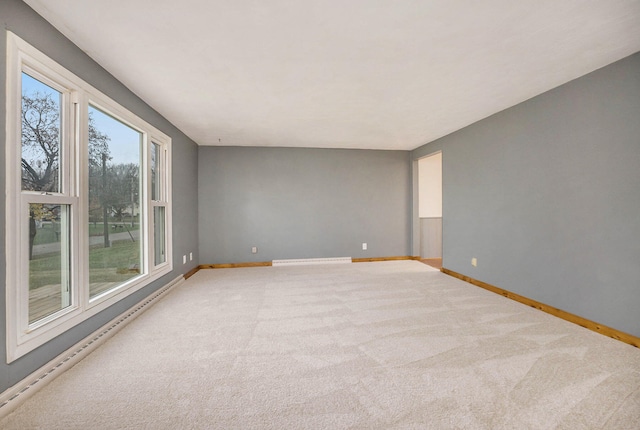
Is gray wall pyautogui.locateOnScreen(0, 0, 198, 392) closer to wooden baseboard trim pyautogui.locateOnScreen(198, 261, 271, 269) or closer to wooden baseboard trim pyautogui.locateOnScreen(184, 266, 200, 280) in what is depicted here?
wooden baseboard trim pyautogui.locateOnScreen(184, 266, 200, 280)

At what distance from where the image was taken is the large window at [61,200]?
1.58 meters

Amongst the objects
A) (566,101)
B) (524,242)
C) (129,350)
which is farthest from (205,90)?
(524,242)

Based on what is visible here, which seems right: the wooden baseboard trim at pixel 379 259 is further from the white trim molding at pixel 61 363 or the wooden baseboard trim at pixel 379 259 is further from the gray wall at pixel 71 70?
the white trim molding at pixel 61 363

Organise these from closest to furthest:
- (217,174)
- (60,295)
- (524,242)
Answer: (60,295), (524,242), (217,174)

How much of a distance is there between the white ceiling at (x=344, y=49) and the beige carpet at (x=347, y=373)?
2.31m

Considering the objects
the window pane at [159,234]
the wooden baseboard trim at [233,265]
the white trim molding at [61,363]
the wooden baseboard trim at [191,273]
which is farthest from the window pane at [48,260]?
the wooden baseboard trim at [233,265]

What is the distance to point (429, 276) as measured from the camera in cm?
443

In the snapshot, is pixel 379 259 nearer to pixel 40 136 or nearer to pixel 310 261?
pixel 310 261

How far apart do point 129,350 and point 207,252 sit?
125 inches

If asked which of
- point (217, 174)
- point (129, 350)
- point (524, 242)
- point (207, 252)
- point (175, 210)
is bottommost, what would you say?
point (129, 350)

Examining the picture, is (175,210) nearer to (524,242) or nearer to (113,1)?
(113,1)

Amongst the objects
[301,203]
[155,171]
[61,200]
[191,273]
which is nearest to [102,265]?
[61,200]

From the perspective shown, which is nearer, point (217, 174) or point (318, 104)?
point (318, 104)

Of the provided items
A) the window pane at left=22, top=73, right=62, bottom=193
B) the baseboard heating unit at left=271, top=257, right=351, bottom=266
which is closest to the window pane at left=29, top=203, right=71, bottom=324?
the window pane at left=22, top=73, right=62, bottom=193
